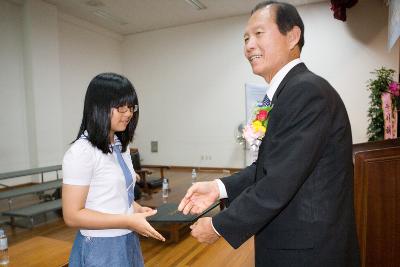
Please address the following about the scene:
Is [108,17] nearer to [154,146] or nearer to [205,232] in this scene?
[154,146]

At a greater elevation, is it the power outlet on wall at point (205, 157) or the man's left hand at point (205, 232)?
the man's left hand at point (205, 232)

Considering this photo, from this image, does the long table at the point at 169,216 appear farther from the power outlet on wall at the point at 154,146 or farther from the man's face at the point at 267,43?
the power outlet on wall at the point at 154,146

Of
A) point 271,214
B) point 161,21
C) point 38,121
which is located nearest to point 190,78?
point 161,21

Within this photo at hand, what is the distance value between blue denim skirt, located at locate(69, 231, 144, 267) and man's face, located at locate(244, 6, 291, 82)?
972 mm

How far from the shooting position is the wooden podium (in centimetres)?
171

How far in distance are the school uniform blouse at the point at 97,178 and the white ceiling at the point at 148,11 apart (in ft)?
19.5

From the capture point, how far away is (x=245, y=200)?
1.02 meters

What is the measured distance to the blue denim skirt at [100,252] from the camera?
131 centimetres

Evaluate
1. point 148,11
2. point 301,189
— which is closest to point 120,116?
point 301,189

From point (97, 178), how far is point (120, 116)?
29cm

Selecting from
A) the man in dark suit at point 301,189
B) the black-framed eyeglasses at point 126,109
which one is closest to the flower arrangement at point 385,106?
the man in dark suit at point 301,189

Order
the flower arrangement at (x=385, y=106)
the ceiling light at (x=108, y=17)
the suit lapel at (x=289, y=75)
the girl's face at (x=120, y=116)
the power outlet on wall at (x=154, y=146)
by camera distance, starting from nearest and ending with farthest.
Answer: the suit lapel at (x=289, y=75), the girl's face at (x=120, y=116), the flower arrangement at (x=385, y=106), the ceiling light at (x=108, y=17), the power outlet on wall at (x=154, y=146)

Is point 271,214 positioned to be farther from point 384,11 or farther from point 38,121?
point 384,11

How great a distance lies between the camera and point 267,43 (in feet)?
3.84
